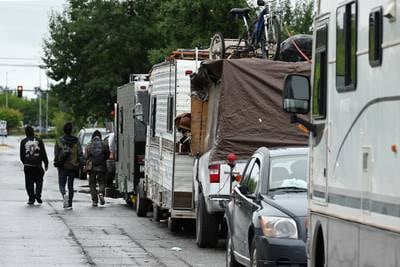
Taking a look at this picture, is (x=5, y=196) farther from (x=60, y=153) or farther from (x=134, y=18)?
(x=134, y=18)

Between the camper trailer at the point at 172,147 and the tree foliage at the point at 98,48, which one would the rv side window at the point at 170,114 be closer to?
the camper trailer at the point at 172,147

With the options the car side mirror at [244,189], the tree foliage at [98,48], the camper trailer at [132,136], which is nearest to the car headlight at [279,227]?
the car side mirror at [244,189]

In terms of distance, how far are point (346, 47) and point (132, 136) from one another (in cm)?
1792

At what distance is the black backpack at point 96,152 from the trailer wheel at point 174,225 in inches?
271

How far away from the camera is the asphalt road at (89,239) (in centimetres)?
1551

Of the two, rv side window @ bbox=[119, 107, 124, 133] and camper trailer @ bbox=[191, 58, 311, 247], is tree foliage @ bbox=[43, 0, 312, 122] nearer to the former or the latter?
rv side window @ bbox=[119, 107, 124, 133]

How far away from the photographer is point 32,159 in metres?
26.7

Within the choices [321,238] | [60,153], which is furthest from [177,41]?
[321,238]

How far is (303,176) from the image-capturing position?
521 inches

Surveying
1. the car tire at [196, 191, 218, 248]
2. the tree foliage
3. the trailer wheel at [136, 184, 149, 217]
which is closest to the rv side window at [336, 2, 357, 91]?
the car tire at [196, 191, 218, 248]

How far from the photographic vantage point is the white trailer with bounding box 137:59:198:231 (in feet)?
62.8

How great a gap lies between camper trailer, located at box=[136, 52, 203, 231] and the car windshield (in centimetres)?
568

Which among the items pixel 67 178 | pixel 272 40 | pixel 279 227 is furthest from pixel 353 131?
pixel 67 178

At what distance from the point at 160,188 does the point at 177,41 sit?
1799 cm
